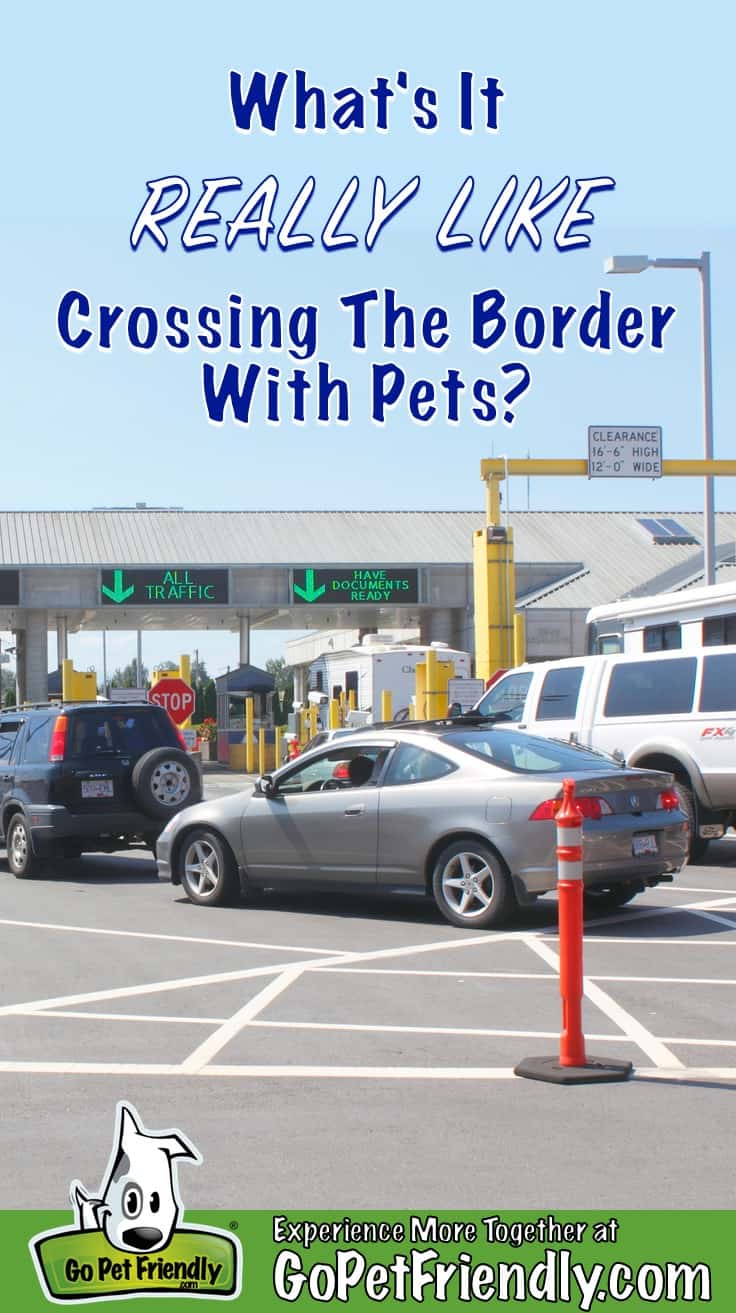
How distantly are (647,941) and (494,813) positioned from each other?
138cm

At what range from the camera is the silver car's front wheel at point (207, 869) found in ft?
43.5

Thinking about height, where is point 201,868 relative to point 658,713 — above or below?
below

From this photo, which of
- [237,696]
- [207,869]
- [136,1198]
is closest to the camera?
[136,1198]

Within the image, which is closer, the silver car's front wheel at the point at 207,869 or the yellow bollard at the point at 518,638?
the silver car's front wheel at the point at 207,869

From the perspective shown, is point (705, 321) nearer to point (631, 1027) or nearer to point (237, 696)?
point (631, 1027)

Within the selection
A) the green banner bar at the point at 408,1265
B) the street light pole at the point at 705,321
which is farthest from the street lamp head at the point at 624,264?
the green banner bar at the point at 408,1265

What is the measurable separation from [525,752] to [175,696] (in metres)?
16.5

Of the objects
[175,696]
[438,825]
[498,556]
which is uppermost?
[498,556]

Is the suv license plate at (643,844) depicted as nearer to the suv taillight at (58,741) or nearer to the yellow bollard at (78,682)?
the suv taillight at (58,741)

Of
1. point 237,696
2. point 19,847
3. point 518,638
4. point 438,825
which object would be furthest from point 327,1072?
point 237,696

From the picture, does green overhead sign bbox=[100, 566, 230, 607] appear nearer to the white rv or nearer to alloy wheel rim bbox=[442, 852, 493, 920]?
the white rv

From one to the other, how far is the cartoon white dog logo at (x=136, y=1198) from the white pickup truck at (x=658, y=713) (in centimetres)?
1085

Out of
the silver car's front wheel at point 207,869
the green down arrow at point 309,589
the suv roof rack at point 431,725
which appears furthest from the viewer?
the green down arrow at point 309,589

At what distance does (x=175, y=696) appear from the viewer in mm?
28109
